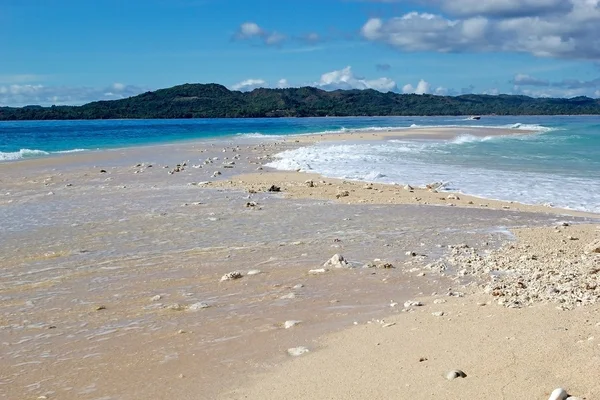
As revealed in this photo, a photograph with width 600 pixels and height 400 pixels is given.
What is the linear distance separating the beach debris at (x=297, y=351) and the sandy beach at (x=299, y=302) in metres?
0.03

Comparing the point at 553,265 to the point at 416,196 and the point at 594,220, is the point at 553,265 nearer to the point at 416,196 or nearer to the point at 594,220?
the point at 594,220

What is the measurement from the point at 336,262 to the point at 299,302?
5.60 feet

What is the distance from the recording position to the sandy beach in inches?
194

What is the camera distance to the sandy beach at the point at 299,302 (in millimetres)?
4918

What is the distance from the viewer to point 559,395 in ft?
13.6

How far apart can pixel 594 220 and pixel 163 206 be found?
9.46 meters

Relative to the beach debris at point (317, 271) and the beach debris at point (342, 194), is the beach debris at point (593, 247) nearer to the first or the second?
the beach debris at point (317, 271)

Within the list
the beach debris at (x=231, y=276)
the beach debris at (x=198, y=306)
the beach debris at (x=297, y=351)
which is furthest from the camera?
the beach debris at (x=231, y=276)

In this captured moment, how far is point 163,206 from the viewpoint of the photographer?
14.4 metres

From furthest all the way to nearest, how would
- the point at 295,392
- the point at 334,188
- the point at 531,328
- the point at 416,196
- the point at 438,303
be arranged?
the point at 334,188 < the point at 416,196 < the point at 438,303 < the point at 531,328 < the point at 295,392

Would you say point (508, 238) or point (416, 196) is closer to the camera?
point (508, 238)

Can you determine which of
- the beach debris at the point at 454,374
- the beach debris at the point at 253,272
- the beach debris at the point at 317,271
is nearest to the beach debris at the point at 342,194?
the beach debris at the point at 317,271

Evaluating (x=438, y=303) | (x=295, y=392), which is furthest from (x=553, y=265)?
(x=295, y=392)

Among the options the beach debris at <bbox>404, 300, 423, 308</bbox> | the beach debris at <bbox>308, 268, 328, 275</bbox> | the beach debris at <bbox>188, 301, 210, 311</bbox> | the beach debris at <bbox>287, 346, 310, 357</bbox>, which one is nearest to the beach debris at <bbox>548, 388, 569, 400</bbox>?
the beach debris at <bbox>287, 346, 310, 357</bbox>
